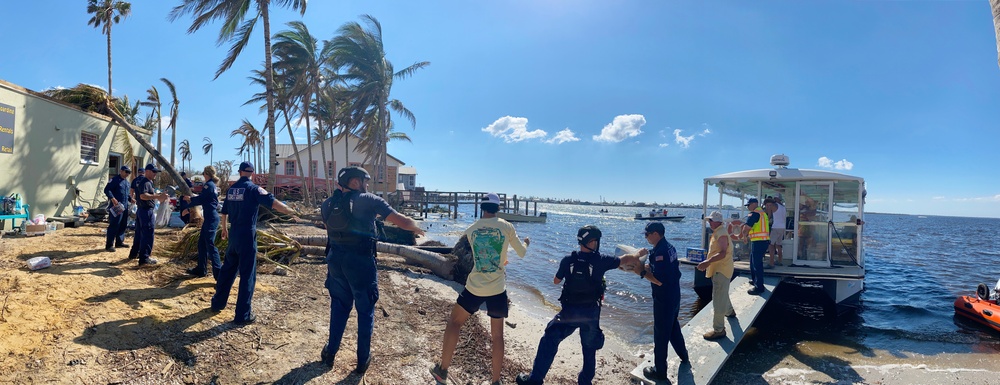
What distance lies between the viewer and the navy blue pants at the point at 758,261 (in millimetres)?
6793

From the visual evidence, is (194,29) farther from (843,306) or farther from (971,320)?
(971,320)

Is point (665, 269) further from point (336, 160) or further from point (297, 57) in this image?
point (336, 160)

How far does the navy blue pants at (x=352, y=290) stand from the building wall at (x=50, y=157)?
394 inches

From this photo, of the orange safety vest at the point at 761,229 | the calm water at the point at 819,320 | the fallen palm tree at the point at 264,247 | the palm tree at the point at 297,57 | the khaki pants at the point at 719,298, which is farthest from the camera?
the palm tree at the point at 297,57

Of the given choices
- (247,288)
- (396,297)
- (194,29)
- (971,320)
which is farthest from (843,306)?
(194,29)

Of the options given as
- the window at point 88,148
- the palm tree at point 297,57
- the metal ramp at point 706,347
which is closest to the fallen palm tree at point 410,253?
the metal ramp at point 706,347

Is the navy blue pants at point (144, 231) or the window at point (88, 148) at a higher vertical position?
the window at point (88, 148)

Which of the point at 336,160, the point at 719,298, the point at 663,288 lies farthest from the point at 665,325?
the point at 336,160

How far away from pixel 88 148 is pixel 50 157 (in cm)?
139

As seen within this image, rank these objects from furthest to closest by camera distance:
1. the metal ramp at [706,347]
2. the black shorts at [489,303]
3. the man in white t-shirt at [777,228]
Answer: the man in white t-shirt at [777,228]
the metal ramp at [706,347]
the black shorts at [489,303]

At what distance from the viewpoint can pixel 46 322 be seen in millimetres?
3307

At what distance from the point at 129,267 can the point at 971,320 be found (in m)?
14.8

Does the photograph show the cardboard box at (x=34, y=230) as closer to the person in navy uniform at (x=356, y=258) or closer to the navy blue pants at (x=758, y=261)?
the person in navy uniform at (x=356, y=258)

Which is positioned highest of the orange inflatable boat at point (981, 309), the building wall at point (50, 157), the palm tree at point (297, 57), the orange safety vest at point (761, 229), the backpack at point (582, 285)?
the palm tree at point (297, 57)
